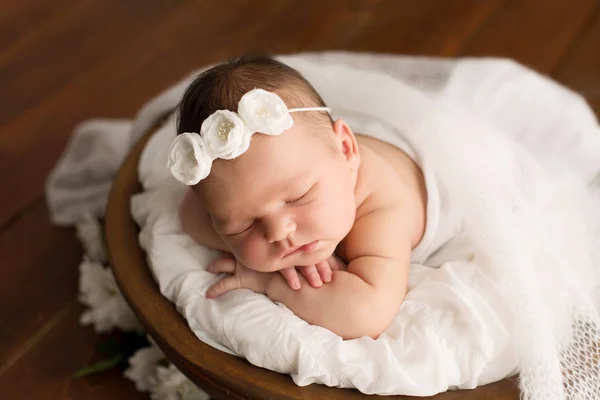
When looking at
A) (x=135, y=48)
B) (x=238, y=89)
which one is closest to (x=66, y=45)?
(x=135, y=48)

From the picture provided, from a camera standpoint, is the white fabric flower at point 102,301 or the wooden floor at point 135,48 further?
the wooden floor at point 135,48

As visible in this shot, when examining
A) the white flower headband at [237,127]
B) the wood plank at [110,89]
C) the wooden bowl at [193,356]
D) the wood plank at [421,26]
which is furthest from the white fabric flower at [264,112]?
the wood plank at [421,26]

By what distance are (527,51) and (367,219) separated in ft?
2.75

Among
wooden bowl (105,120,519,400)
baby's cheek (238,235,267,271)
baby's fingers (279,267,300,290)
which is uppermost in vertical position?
baby's cheek (238,235,267,271)

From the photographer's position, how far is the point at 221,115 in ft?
2.32

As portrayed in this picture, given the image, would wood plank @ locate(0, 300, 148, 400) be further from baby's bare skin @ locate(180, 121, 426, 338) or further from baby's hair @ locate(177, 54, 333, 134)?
baby's hair @ locate(177, 54, 333, 134)

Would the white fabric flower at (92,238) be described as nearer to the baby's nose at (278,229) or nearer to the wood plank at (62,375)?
the wood plank at (62,375)

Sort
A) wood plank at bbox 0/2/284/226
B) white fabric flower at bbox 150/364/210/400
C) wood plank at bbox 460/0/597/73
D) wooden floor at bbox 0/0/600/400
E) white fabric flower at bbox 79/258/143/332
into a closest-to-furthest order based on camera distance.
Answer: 1. white fabric flower at bbox 150/364/210/400
2. white fabric flower at bbox 79/258/143/332
3. wooden floor at bbox 0/0/600/400
4. wood plank at bbox 0/2/284/226
5. wood plank at bbox 460/0/597/73

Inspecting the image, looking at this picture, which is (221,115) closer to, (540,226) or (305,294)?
(305,294)

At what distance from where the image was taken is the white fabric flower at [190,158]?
2.32 feet

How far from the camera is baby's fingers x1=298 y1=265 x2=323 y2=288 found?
31.4 inches

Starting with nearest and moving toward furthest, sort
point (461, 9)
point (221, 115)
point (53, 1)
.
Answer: point (221, 115)
point (461, 9)
point (53, 1)

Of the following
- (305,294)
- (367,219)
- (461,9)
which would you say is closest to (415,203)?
(367,219)

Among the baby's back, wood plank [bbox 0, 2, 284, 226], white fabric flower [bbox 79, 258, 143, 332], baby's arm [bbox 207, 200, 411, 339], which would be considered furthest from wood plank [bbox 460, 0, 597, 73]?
white fabric flower [bbox 79, 258, 143, 332]
